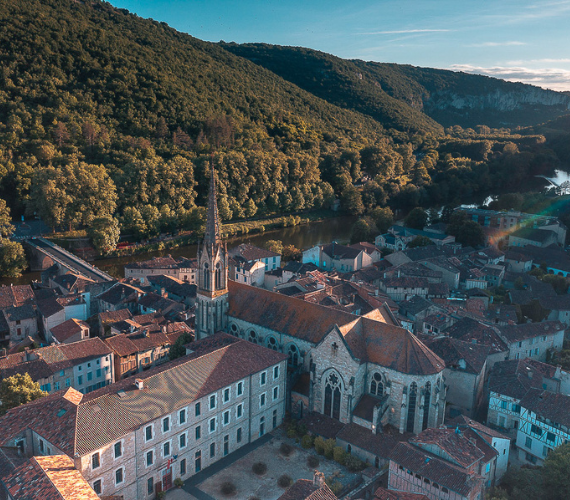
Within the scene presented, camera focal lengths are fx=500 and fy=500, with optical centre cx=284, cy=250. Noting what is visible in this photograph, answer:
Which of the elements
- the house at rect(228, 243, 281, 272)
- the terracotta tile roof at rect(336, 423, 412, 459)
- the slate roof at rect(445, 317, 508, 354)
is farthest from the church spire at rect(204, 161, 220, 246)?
the house at rect(228, 243, 281, 272)

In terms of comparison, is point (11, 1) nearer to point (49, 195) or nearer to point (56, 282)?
point (49, 195)

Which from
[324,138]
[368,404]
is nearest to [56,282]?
[368,404]

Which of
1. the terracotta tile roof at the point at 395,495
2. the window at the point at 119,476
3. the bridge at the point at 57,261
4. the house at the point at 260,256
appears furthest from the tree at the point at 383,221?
the window at the point at 119,476

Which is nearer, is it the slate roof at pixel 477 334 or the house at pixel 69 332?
the slate roof at pixel 477 334

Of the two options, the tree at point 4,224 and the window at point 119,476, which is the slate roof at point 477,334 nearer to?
the window at point 119,476

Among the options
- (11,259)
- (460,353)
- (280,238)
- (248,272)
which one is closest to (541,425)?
(460,353)

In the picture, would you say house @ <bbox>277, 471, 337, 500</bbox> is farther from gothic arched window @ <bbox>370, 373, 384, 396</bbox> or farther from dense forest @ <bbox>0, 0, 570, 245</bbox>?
dense forest @ <bbox>0, 0, 570, 245</bbox>
